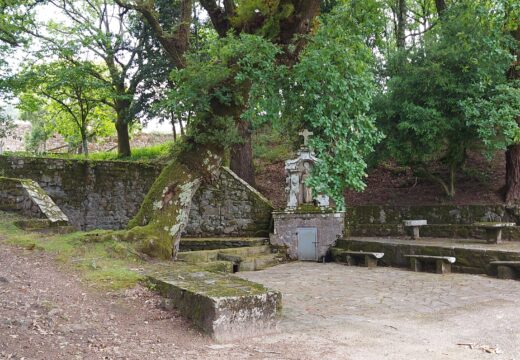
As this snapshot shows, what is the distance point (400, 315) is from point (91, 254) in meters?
4.21

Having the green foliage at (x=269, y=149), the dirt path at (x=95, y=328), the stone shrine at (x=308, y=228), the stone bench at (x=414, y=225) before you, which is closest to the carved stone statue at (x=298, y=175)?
the stone shrine at (x=308, y=228)

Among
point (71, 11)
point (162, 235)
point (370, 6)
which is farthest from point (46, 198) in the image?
point (71, 11)

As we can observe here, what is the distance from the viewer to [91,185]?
37.5ft

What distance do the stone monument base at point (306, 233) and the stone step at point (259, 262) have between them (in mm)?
529

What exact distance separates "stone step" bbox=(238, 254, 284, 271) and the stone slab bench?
1454mm

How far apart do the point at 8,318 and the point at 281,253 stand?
810 cm

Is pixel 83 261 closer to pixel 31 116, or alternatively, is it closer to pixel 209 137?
pixel 209 137

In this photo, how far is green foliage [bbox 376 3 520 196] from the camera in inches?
426

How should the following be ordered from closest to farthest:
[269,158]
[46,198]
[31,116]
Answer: [46,198], [269,158], [31,116]

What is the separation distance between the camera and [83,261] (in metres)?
5.69

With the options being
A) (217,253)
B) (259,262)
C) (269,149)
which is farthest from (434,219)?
(269,149)

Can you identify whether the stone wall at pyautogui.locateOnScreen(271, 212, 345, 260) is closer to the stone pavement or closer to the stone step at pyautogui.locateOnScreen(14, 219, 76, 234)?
the stone pavement

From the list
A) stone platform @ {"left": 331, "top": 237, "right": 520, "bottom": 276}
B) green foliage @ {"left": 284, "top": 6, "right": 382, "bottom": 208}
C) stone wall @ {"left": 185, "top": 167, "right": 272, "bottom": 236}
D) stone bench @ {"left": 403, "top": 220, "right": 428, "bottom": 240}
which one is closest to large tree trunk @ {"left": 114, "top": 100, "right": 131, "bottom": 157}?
stone wall @ {"left": 185, "top": 167, "right": 272, "bottom": 236}

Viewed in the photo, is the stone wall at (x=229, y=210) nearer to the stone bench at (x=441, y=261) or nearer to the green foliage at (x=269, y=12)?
the stone bench at (x=441, y=261)
